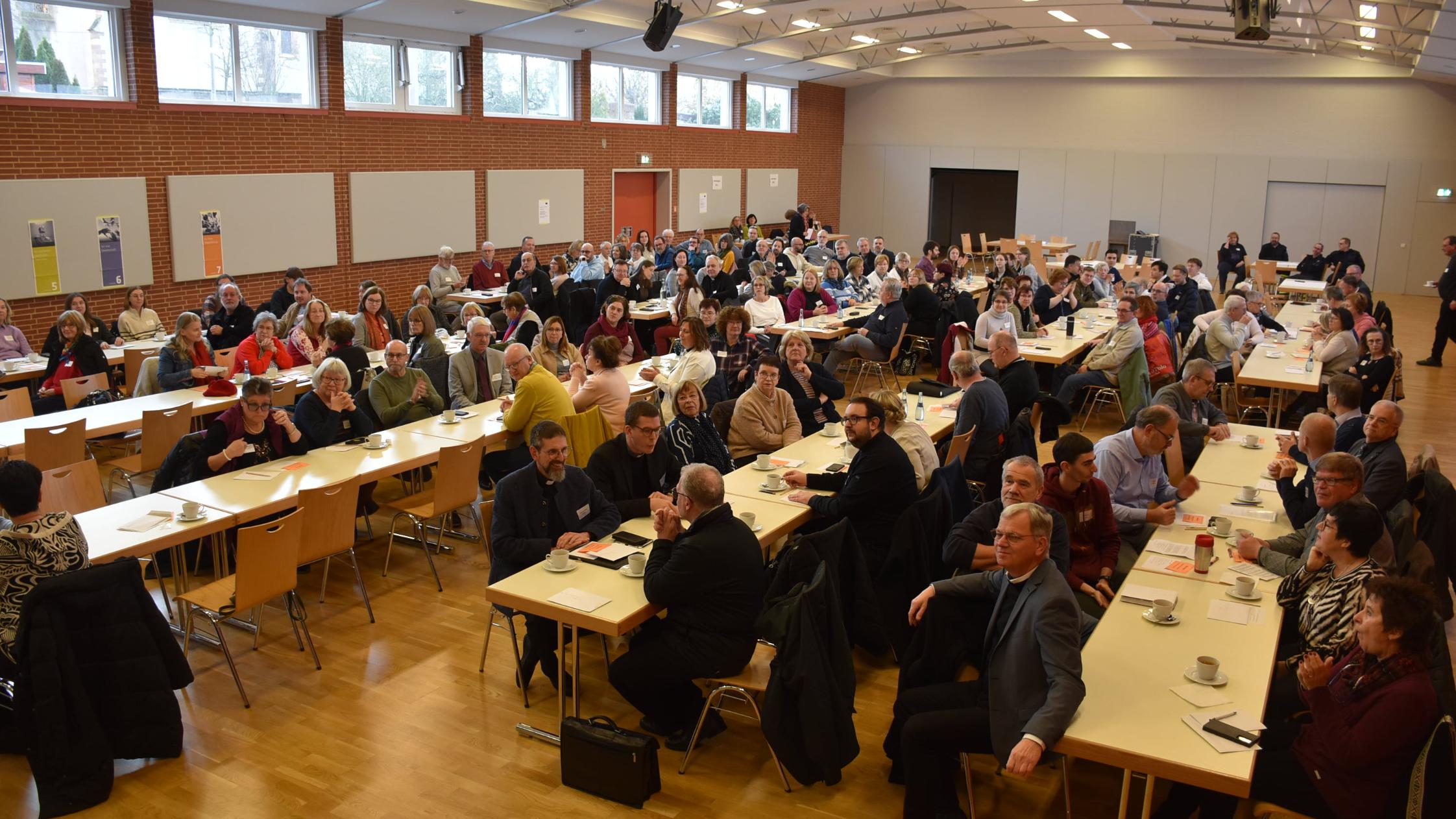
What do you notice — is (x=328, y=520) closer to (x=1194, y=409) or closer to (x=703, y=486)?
(x=703, y=486)

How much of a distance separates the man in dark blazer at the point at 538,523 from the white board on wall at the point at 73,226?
26.8ft

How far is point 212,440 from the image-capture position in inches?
239

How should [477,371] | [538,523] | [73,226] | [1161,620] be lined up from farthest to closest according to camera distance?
[73,226] < [477,371] < [538,523] < [1161,620]

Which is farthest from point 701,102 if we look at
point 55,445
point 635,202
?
point 55,445

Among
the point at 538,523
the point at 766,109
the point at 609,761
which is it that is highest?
the point at 766,109

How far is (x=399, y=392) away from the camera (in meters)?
7.54

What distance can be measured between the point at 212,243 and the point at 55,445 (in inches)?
254

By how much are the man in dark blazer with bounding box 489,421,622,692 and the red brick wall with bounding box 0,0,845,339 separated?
8235mm

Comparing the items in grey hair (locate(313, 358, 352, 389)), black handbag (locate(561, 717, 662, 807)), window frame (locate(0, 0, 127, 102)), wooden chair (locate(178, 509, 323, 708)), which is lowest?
black handbag (locate(561, 717, 662, 807))

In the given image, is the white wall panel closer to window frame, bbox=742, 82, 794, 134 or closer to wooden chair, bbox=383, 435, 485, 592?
window frame, bbox=742, 82, 794, 134

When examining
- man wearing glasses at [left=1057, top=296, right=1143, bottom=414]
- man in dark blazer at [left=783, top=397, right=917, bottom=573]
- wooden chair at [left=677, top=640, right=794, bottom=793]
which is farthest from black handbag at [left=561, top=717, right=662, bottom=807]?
man wearing glasses at [left=1057, top=296, right=1143, bottom=414]

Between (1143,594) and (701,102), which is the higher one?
(701,102)

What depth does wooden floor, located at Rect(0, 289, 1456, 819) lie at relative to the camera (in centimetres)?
424

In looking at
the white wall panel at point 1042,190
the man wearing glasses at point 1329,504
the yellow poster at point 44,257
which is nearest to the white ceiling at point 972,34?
the white wall panel at point 1042,190
